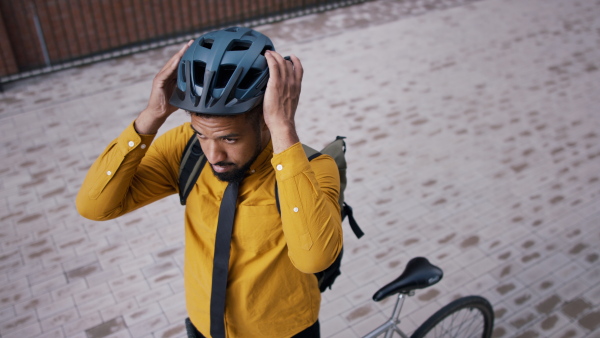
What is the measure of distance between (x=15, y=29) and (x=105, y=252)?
5.40m

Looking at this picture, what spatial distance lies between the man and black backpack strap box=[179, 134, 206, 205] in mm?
26

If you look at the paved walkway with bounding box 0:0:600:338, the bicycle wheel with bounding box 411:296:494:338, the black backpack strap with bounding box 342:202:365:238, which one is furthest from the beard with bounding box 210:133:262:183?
the paved walkway with bounding box 0:0:600:338

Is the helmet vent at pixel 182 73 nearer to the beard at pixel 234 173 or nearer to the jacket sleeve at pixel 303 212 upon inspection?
the beard at pixel 234 173

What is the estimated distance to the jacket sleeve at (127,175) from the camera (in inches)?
80.3

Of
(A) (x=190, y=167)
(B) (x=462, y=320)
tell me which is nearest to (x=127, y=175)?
(A) (x=190, y=167)

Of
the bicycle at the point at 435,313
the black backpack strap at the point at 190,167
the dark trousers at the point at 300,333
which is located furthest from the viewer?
the bicycle at the point at 435,313

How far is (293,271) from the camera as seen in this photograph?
2186mm

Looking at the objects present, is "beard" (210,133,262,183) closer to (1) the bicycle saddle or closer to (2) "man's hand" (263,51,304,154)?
(2) "man's hand" (263,51,304,154)

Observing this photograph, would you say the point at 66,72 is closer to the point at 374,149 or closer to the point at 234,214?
the point at 374,149

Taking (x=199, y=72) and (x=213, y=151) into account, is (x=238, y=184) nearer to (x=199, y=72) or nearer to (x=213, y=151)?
(x=213, y=151)

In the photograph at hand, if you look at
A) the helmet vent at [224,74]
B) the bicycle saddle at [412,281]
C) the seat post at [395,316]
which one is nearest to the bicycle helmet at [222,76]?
the helmet vent at [224,74]

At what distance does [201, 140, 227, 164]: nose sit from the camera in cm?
198

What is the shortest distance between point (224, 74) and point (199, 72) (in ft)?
A: 0.31

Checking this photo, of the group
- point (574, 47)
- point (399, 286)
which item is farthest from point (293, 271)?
point (574, 47)
